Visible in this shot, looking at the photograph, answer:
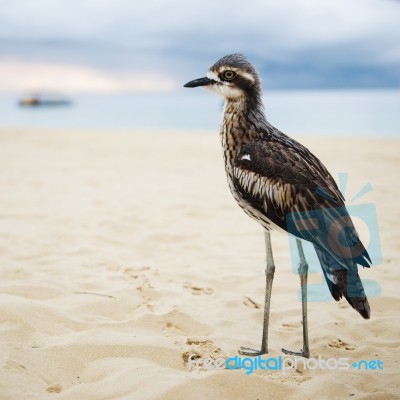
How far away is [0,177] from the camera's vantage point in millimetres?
9477

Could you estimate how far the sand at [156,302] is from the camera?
9.11 ft

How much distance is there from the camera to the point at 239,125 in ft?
11.1

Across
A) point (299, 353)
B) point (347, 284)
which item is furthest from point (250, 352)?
point (347, 284)

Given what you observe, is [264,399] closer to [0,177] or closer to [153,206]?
[153,206]

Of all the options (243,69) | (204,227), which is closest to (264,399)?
(243,69)

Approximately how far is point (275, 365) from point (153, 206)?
4.83 m

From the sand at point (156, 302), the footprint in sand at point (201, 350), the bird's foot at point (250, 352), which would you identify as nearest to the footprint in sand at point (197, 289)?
the sand at point (156, 302)

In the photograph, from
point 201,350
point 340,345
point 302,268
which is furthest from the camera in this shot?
point 340,345

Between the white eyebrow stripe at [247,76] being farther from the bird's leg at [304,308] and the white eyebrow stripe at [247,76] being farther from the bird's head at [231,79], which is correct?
the bird's leg at [304,308]

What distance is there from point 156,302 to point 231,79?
1.98 metres

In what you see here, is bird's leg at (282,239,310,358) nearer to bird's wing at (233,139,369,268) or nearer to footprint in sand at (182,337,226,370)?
bird's wing at (233,139,369,268)

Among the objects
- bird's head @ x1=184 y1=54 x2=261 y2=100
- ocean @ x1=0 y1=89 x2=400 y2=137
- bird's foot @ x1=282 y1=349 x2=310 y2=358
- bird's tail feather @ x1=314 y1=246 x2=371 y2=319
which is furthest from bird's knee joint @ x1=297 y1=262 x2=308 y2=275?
ocean @ x1=0 y1=89 x2=400 y2=137

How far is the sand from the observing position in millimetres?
2775

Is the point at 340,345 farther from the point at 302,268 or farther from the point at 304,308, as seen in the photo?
the point at 302,268
